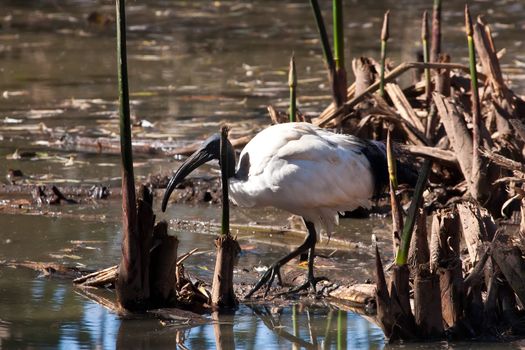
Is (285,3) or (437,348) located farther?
(285,3)

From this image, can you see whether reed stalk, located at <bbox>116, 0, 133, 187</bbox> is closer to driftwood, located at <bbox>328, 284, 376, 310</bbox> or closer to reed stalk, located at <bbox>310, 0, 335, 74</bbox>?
driftwood, located at <bbox>328, 284, 376, 310</bbox>

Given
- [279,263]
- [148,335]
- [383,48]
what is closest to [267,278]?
[279,263]

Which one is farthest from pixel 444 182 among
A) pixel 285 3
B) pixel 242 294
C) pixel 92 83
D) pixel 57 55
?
pixel 285 3

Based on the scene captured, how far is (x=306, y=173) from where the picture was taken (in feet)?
22.7

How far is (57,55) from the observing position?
15.4 meters

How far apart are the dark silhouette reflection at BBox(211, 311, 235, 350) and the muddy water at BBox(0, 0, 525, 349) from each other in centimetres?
2

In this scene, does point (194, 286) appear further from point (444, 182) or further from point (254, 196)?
point (444, 182)

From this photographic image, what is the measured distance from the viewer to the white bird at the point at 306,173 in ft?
22.7

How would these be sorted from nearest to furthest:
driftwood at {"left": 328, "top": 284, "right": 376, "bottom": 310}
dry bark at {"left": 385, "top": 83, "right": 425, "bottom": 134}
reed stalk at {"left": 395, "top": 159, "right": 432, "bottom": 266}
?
1. reed stalk at {"left": 395, "top": 159, "right": 432, "bottom": 266}
2. driftwood at {"left": 328, "top": 284, "right": 376, "bottom": 310}
3. dry bark at {"left": 385, "top": 83, "right": 425, "bottom": 134}

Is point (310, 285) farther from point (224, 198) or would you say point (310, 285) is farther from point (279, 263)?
point (224, 198)

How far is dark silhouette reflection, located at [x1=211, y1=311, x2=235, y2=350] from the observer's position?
571 cm

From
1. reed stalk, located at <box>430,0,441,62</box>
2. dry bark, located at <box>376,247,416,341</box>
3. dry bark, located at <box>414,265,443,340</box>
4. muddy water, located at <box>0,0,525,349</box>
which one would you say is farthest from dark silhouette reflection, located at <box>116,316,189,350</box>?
reed stalk, located at <box>430,0,441,62</box>

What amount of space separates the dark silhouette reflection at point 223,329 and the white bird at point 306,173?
0.62 meters

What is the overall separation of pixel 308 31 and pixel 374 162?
10358mm
